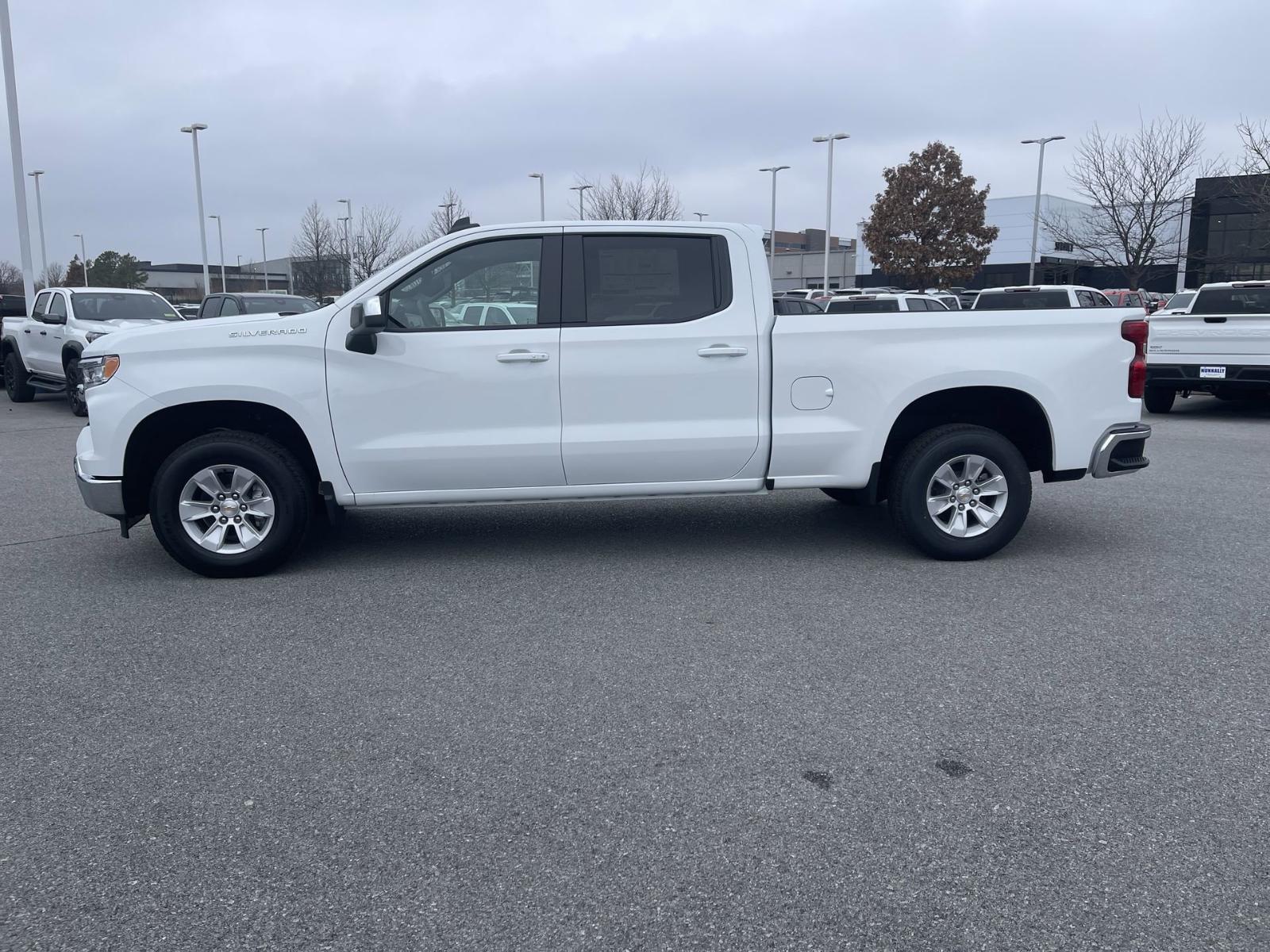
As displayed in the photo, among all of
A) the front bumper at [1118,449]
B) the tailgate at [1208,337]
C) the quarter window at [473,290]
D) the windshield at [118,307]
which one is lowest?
the front bumper at [1118,449]

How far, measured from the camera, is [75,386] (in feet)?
48.6

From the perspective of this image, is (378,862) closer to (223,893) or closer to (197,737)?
(223,893)

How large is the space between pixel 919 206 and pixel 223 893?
51.2 m

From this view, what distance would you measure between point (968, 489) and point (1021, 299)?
11150mm

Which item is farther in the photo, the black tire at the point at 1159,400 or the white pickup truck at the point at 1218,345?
the black tire at the point at 1159,400

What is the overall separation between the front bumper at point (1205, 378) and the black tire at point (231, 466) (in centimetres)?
1149

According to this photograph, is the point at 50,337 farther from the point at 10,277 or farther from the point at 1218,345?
the point at 10,277

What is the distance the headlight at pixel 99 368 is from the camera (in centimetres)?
612

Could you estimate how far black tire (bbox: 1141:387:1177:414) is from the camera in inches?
585

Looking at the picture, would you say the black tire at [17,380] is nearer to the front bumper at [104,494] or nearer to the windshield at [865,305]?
the windshield at [865,305]

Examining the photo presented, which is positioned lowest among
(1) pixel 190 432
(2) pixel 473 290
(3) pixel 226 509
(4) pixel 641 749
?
(4) pixel 641 749

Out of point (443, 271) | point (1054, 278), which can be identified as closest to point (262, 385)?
point (443, 271)

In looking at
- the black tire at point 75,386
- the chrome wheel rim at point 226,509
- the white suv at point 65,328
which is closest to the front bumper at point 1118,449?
the chrome wheel rim at point 226,509

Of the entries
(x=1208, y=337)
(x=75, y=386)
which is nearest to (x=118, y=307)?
(x=75, y=386)
